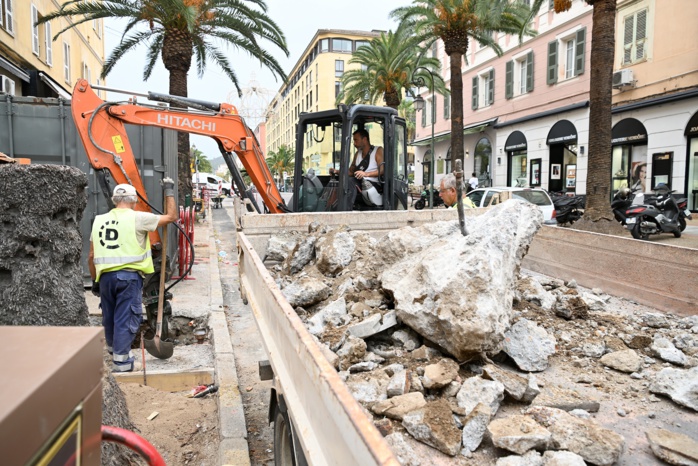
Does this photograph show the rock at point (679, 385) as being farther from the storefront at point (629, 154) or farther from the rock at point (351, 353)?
the storefront at point (629, 154)

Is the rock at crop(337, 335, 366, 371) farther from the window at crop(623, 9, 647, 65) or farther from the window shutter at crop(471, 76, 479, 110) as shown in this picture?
the window shutter at crop(471, 76, 479, 110)

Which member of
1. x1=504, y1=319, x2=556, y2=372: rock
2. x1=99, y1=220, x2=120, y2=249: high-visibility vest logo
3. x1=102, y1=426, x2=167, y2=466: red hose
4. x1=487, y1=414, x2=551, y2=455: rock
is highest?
x1=99, y1=220, x2=120, y2=249: high-visibility vest logo

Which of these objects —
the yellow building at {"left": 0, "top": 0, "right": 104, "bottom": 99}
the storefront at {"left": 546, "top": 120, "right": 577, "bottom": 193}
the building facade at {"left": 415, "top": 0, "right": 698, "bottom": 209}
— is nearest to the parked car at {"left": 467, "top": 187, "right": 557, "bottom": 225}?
the building facade at {"left": 415, "top": 0, "right": 698, "bottom": 209}

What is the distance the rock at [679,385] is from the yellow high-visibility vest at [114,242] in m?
4.03

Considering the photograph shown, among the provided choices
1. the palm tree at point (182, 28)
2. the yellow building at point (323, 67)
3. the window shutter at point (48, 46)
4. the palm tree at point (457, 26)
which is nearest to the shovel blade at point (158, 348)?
the palm tree at point (182, 28)

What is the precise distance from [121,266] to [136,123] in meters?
2.23

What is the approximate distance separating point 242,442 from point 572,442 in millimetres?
2198

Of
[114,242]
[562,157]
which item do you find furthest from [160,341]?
[562,157]

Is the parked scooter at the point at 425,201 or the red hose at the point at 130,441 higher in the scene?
the parked scooter at the point at 425,201

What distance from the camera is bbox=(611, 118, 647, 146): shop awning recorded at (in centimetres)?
1939

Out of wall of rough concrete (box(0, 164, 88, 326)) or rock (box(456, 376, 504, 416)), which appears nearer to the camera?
rock (box(456, 376, 504, 416))

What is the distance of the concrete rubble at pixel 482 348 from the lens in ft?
7.53

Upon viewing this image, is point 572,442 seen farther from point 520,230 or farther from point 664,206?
point 664,206

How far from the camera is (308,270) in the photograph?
193 inches
